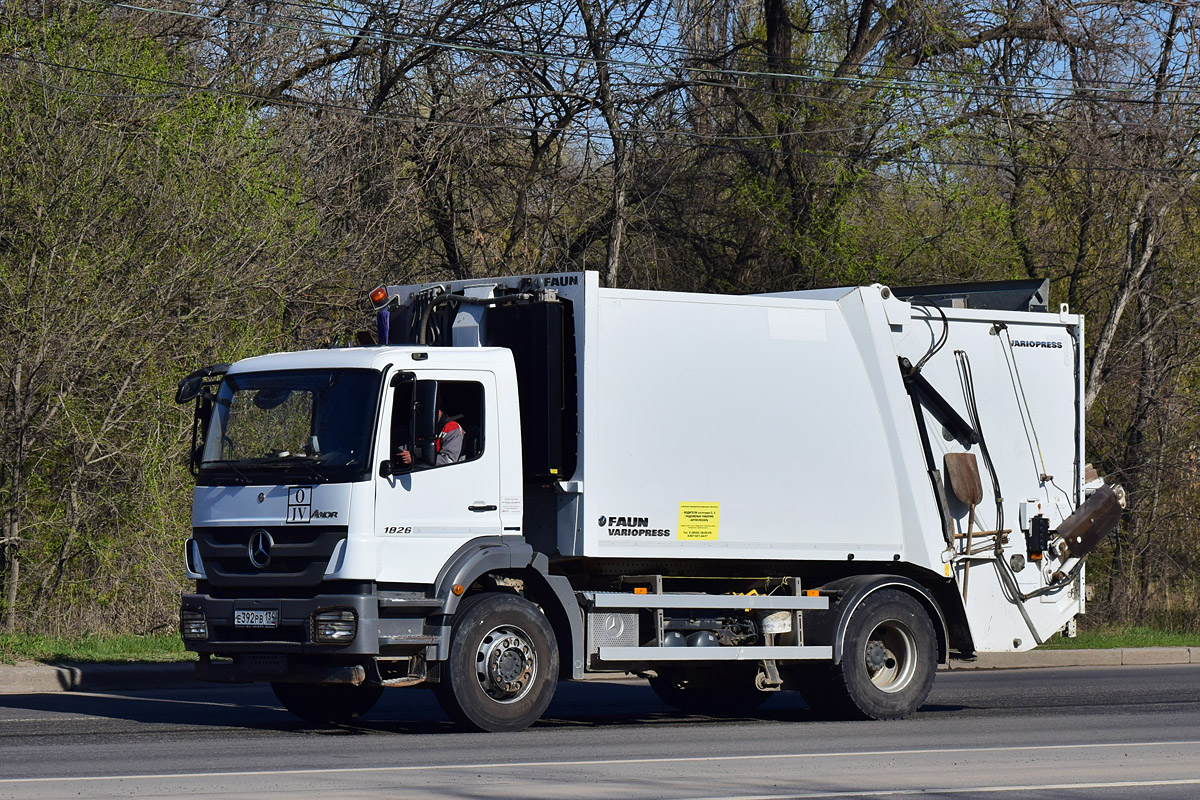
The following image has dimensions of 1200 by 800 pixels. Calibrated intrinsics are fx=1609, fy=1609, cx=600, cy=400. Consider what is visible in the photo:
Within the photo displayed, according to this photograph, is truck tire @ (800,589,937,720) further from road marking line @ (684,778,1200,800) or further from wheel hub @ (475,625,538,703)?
road marking line @ (684,778,1200,800)

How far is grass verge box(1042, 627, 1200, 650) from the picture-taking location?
763 inches

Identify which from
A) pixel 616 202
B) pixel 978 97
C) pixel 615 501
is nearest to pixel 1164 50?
pixel 978 97

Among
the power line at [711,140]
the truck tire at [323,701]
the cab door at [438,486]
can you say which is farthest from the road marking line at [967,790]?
the power line at [711,140]

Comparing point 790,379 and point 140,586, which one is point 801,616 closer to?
point 790,379

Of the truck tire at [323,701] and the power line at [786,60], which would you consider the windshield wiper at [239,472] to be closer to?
the truck tire at [323,701]

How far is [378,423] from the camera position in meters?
10.8

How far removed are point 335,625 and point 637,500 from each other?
7.79 ft

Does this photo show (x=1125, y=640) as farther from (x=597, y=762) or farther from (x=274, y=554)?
(x=274, y=554)

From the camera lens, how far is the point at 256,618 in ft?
35.4

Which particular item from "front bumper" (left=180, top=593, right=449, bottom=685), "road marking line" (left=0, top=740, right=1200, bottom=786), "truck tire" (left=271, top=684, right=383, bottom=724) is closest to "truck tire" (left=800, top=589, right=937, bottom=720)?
"road marking line" (left=0, top=740, right=1200, bottom=786)

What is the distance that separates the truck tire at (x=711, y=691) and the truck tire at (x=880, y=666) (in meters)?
0.69

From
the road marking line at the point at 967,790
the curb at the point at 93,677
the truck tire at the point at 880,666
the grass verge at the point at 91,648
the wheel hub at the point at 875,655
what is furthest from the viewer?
the grass verge at the point at 91,648

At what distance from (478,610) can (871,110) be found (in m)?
13.3

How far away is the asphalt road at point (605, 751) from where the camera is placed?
8.16 meters
